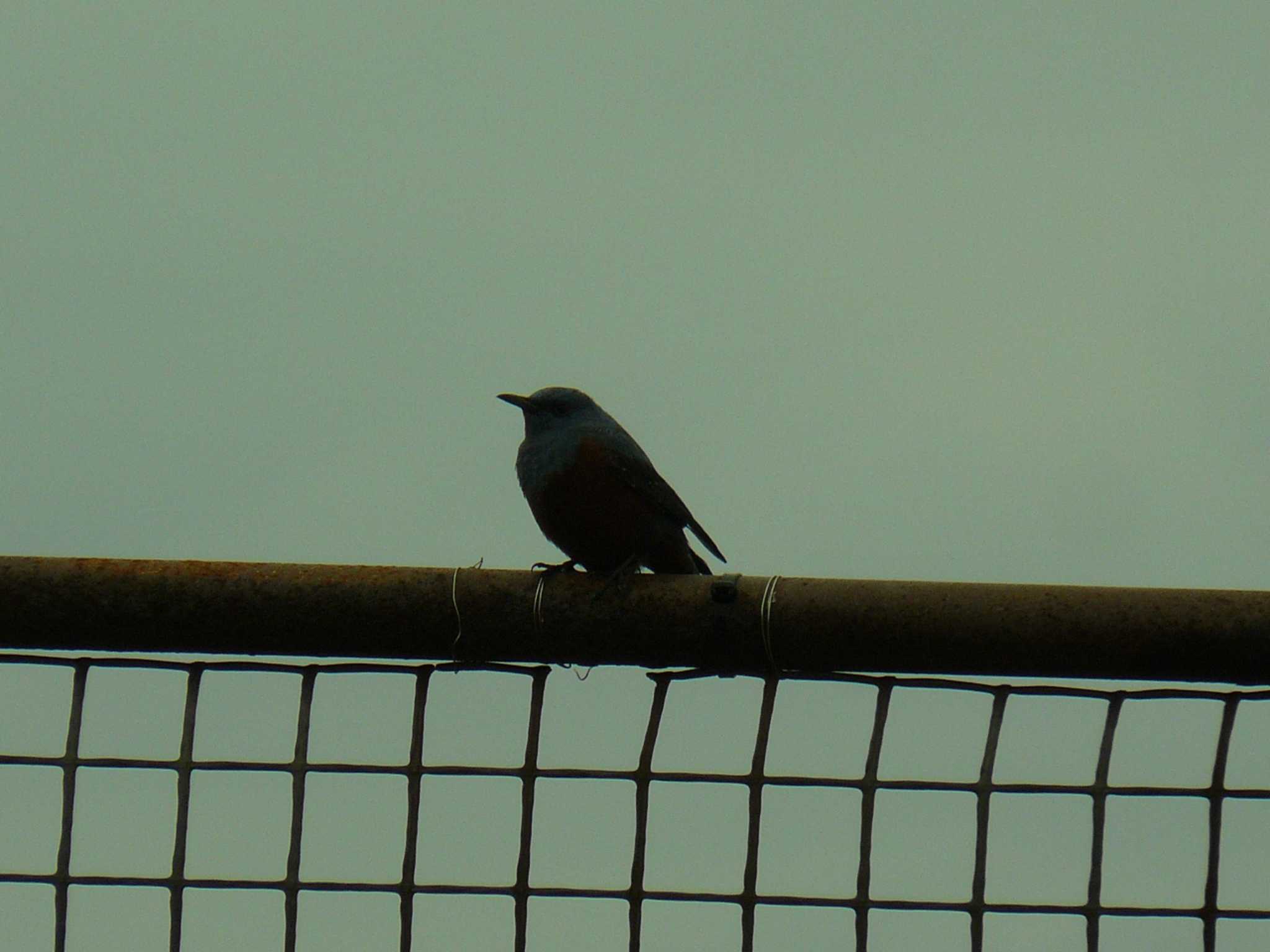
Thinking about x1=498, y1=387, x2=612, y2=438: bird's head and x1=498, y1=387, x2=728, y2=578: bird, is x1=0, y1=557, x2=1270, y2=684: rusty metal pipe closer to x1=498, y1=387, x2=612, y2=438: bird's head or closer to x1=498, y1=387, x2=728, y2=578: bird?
x1=498, y1=387, x2=728, y2=578: bird

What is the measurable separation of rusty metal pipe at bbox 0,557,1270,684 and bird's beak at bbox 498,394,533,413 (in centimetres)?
245

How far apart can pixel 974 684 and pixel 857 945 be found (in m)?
0.51

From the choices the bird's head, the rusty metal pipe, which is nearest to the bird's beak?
the bird's head

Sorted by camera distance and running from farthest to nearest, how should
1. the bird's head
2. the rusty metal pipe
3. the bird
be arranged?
the bird's head, the bird, the rusty metal pipe

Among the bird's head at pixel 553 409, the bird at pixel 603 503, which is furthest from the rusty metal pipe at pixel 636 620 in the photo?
the bird's head at pixel 553 409

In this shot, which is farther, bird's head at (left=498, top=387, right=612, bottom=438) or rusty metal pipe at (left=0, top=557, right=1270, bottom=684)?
bird's head at (left=498, top=387, right=612, bottom=438)

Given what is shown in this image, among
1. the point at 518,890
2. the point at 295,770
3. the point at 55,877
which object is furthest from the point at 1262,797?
the point at 55,877

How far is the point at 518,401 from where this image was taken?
17.7ft

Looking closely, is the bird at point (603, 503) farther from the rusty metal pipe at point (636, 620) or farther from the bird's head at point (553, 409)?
the rusty metal pipe at point (636, 620)

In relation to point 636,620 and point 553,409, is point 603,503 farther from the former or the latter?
point 636,620

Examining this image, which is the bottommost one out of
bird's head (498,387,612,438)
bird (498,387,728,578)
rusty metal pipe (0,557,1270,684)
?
rusty metal pipe (0,557,1270,684)

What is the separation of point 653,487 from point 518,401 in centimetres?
67

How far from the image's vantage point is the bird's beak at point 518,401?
5383 mm

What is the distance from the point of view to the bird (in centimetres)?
486
